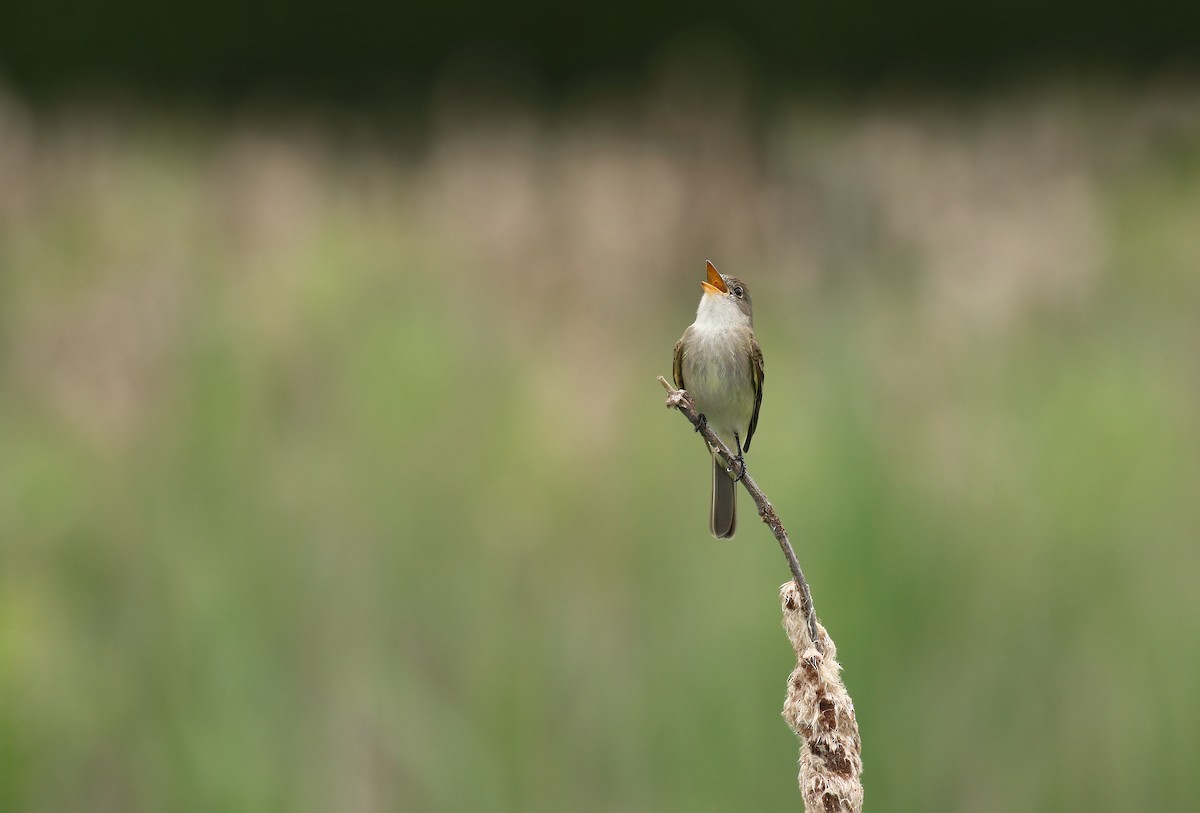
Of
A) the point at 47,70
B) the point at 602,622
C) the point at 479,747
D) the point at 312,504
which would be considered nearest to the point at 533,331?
the point at 312,504

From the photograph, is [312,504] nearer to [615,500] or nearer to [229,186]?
[615,500]

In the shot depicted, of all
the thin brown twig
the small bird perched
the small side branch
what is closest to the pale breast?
the small bird perched

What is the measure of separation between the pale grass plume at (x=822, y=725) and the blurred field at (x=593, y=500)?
1.79 meters

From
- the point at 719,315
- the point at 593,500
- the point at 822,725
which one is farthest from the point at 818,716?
the point at 593,500

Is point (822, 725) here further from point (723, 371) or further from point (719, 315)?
point (719, 315)

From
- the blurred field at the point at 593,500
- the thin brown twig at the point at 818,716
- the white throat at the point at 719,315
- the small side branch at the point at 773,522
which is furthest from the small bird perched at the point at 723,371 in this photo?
the thin brown twig at the point at 818,716

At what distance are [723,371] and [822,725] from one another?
1.34 m

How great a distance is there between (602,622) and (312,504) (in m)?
0.86

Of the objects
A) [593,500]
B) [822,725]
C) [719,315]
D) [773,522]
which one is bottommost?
[593,500]

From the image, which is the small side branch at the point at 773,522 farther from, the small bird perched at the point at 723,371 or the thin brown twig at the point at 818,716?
the small bird perched at the point at 723,371

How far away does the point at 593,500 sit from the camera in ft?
12.4

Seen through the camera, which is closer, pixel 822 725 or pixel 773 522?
pixel 822 725

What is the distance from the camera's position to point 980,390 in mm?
3896

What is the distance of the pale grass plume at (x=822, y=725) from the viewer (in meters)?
1.10
